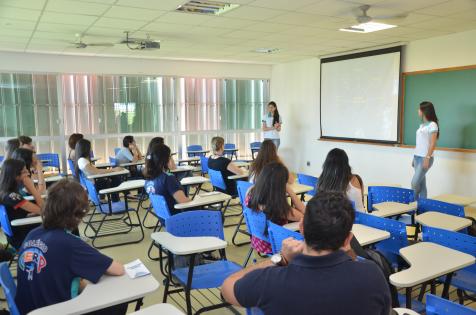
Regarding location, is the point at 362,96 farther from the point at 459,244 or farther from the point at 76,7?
the point at 459,244

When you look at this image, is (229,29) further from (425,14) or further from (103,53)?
(103,53)

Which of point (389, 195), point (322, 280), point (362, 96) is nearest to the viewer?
point (322, 280)

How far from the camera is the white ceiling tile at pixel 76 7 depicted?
4125 millimetres

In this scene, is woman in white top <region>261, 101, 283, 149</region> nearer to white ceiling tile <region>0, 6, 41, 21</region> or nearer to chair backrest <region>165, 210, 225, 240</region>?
white ceiling tile <region>0, 6, 41, 21</region>

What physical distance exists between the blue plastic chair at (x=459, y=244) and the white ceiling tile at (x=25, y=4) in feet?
13.7

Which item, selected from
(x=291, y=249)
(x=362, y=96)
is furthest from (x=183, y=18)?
(x=362, y=96)

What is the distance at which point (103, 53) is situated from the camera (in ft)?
26.1

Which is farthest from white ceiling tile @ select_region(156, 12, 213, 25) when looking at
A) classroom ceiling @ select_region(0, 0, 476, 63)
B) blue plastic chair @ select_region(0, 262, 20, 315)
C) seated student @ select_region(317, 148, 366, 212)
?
blue plastic chair @ select_region(0, 262, 20, 315)

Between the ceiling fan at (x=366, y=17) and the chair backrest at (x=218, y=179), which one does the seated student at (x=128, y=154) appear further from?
the ceiling fan at (x=366, y=17)

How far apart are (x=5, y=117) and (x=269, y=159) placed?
6.28 meters

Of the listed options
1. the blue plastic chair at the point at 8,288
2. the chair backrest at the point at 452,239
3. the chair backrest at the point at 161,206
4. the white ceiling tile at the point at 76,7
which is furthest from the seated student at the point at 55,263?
the white ceiling tile at the point at 76,7

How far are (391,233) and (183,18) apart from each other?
355 centimetres

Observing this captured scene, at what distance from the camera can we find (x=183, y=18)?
16.1 feet

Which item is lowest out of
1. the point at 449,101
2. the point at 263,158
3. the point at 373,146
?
the point at 373,146
